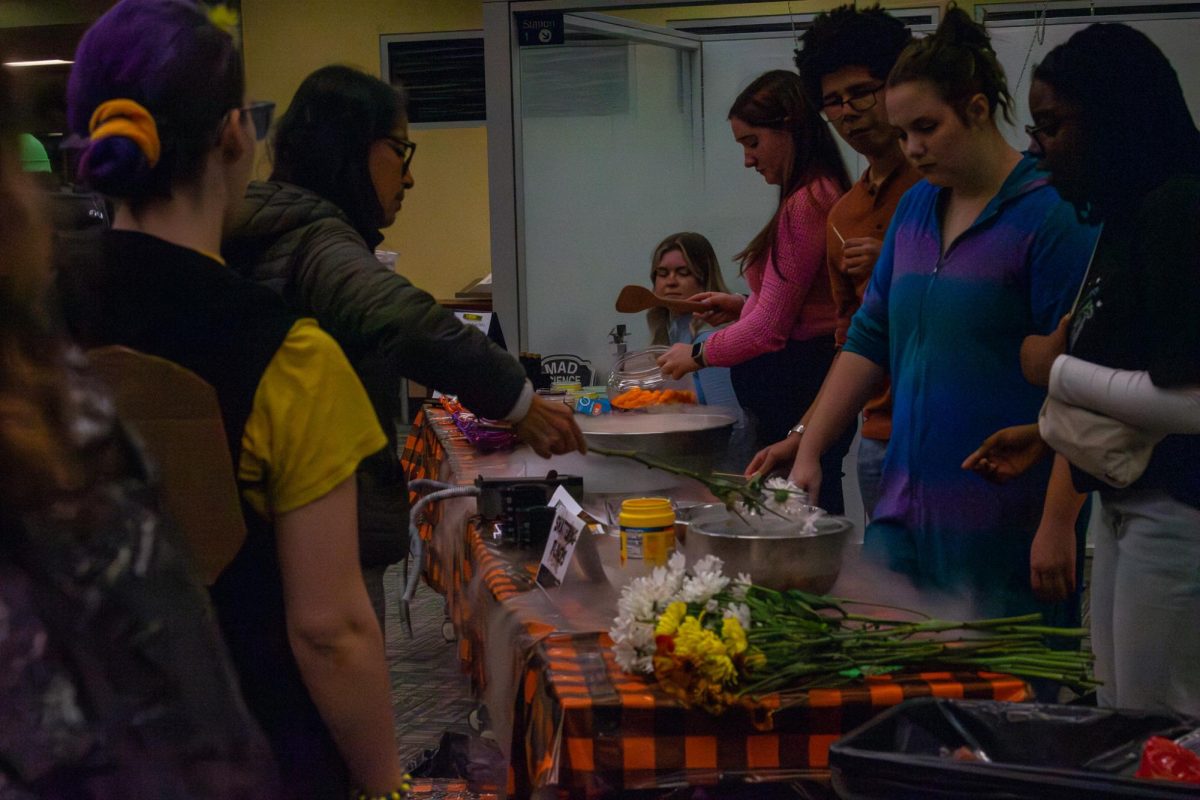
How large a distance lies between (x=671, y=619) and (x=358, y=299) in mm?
770

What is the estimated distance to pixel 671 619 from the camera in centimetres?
132

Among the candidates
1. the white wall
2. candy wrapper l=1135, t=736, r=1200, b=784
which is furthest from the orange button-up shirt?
the white wall

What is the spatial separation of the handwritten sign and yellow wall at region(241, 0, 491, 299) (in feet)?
25.5

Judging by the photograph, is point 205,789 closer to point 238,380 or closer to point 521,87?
point 238,380

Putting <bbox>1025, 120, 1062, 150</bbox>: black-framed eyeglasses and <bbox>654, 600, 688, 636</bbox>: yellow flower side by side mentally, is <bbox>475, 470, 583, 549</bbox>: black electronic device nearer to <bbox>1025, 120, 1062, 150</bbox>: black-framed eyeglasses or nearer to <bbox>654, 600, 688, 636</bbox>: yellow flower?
<bbox>654, 600, 688, 636</bbox>: yellow flower

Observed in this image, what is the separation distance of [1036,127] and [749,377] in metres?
1.32

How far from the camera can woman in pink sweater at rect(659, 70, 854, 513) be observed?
2922 mm

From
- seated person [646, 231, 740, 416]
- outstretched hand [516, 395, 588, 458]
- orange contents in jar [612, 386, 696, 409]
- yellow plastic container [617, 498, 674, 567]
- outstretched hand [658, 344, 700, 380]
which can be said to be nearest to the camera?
yellow plastic container [617, 498, 674, 567]

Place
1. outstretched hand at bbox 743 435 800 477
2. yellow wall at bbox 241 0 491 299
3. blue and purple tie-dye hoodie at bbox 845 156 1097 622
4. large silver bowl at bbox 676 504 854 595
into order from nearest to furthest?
large silver bowl at bbox 676 504 854 595 < blue and purple tie-dye hoodie at bbox 845 156 1097 622 < outstretched hand at bbox 743 435 800 477 < yellow wall at bbox 241 0 491 299

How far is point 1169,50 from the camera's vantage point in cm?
421

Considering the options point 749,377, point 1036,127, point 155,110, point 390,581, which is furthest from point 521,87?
point 155,110

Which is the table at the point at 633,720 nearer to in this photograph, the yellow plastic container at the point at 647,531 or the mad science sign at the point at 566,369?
the yellow plastic container at the point at 647,531

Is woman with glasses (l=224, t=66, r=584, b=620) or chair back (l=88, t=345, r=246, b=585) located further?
woman with glasses (l=224, t=66, r=584, b=620)

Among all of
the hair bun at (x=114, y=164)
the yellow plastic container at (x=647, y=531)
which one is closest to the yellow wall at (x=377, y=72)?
the yellow plastic container at (x=647, y=531)
